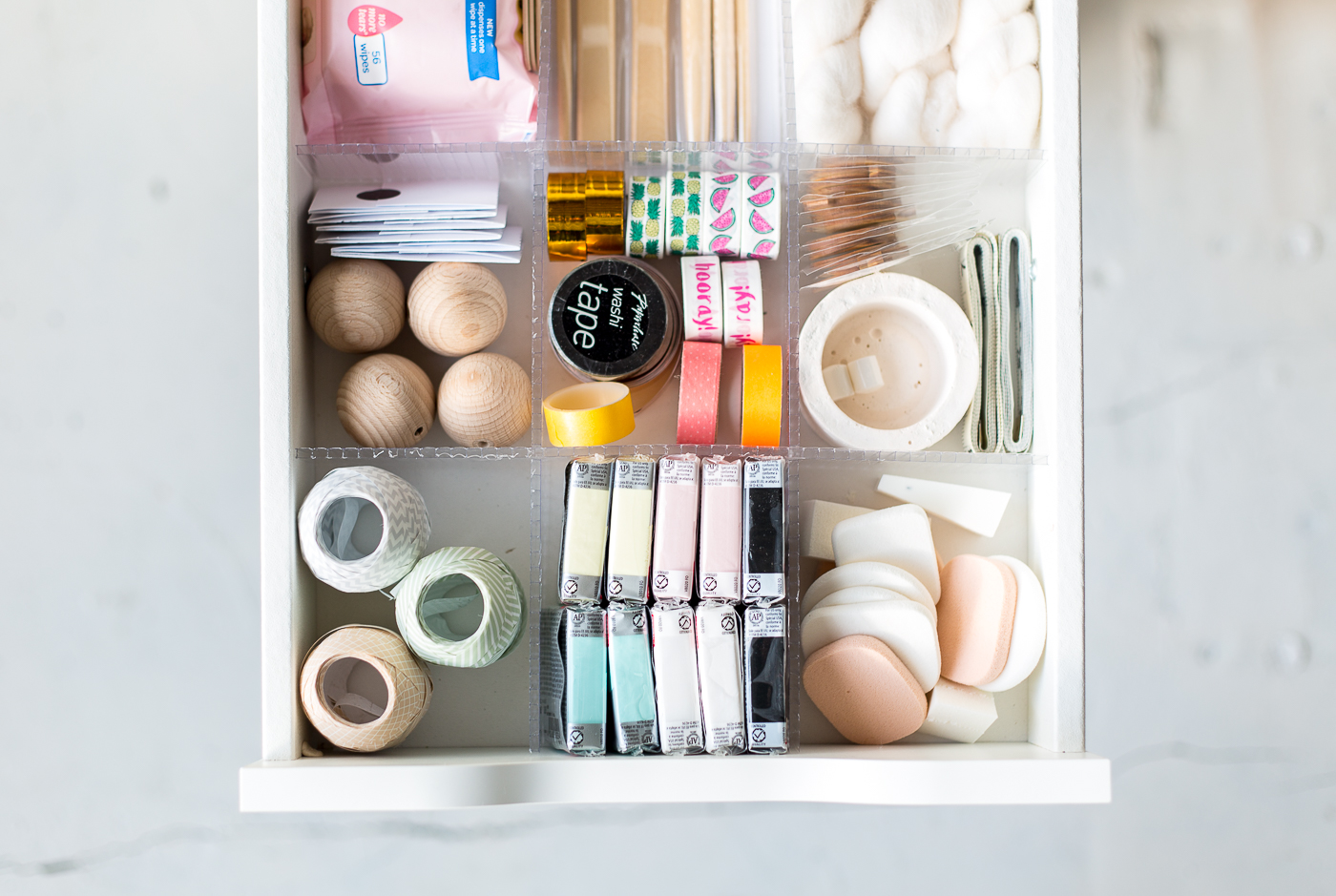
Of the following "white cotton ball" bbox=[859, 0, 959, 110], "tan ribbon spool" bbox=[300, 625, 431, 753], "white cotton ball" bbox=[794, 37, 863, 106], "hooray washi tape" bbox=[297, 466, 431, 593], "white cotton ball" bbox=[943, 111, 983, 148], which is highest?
"white cotton ball" bbox=[859, 0, 959, 110]

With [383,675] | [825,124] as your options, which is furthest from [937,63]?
[383,675]

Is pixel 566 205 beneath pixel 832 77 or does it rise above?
beneath

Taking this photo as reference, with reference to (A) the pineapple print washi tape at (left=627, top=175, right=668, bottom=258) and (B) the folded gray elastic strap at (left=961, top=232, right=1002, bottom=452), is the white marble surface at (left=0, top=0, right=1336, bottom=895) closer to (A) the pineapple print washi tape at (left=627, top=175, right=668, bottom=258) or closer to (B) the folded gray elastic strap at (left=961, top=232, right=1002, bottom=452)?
(B) the folded gray elastic strap at (left=961, top=232, right=1002, bottom=452)

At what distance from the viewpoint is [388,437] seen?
0.95 meters

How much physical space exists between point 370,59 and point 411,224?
0.64ft

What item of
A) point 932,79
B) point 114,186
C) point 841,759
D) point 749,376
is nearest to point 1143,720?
point 841,759

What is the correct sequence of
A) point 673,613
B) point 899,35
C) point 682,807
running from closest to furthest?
point 673,613 < point 899,35 < point 682,807

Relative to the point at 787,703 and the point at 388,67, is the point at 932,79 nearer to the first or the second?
the point at 388,67

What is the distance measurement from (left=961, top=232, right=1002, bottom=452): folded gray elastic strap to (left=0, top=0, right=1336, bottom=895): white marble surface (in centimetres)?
37

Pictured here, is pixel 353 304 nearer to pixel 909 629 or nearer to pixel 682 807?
pixel 909 629

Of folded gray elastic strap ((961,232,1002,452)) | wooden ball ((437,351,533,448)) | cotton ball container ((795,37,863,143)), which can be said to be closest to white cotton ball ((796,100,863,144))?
cotton ball container ((795,37,863,143))

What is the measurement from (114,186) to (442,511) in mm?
718

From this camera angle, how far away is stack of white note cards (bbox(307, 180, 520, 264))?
0.95 m

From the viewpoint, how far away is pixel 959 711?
3.18 ft
